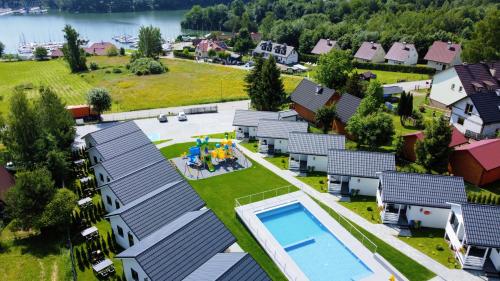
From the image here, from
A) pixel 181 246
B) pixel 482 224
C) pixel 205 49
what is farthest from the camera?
pixel 205 49

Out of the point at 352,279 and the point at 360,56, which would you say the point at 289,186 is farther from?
the point at 360,56

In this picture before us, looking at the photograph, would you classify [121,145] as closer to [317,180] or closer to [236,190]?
[236,190]

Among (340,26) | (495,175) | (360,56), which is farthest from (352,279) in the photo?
(340,26)

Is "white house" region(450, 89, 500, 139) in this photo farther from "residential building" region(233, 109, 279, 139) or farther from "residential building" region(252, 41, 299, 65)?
"residential building" region(252, 41, 299, 65)

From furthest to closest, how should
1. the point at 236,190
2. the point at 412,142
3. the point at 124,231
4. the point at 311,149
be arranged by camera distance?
the point at 412,142 < the point at 311,149 < the point at 236,190 < the point at 124,231

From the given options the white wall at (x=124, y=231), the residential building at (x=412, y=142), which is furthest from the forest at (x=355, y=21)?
the white wall at (x=124, y=231)

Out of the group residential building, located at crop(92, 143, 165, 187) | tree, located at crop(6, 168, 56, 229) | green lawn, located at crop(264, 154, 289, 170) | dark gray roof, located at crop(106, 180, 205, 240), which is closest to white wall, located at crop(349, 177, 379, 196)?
green lawn, located at crop(264, 154, 289, 170)

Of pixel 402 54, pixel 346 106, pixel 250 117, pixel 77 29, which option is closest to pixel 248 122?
pixel 250 117

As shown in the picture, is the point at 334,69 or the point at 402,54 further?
the point at 402,54

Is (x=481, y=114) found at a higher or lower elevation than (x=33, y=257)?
higher

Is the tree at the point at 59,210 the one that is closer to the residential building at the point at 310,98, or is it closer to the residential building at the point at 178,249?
the residential building at the point at 178,249
